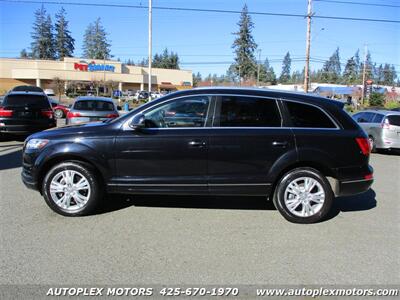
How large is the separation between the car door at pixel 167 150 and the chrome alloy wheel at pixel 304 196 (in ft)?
3.93

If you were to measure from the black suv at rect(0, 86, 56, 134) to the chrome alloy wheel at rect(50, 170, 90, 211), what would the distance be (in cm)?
754

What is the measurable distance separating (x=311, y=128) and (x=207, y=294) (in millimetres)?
2859

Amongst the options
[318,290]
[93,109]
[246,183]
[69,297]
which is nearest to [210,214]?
[246,183]

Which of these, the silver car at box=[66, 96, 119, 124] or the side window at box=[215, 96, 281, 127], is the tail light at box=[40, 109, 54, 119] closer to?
the silver car at box=[66, 96, 119, 124]

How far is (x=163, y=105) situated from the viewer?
16.8ft

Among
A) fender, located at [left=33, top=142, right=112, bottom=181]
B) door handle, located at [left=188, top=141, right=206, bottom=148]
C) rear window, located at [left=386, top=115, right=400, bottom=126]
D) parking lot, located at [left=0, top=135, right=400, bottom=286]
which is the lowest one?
parking lot, located at [left=0, top=135, right=400, bottom=286]

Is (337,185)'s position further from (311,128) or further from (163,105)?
(163,105)

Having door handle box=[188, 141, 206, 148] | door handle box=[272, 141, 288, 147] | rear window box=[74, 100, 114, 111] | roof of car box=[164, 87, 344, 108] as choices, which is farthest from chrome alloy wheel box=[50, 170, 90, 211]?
rear window box=[74, 100, 114, 111]

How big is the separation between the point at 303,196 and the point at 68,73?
253 feet

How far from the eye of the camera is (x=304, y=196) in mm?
5090

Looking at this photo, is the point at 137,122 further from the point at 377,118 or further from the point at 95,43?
the point at 95,43

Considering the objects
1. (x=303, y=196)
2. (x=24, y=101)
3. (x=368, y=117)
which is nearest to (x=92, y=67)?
(x=24, y=101)

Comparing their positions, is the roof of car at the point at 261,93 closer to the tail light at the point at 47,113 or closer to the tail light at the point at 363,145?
the tail light at the point at 363,145

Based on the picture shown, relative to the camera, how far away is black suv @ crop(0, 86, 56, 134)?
1159 cm
